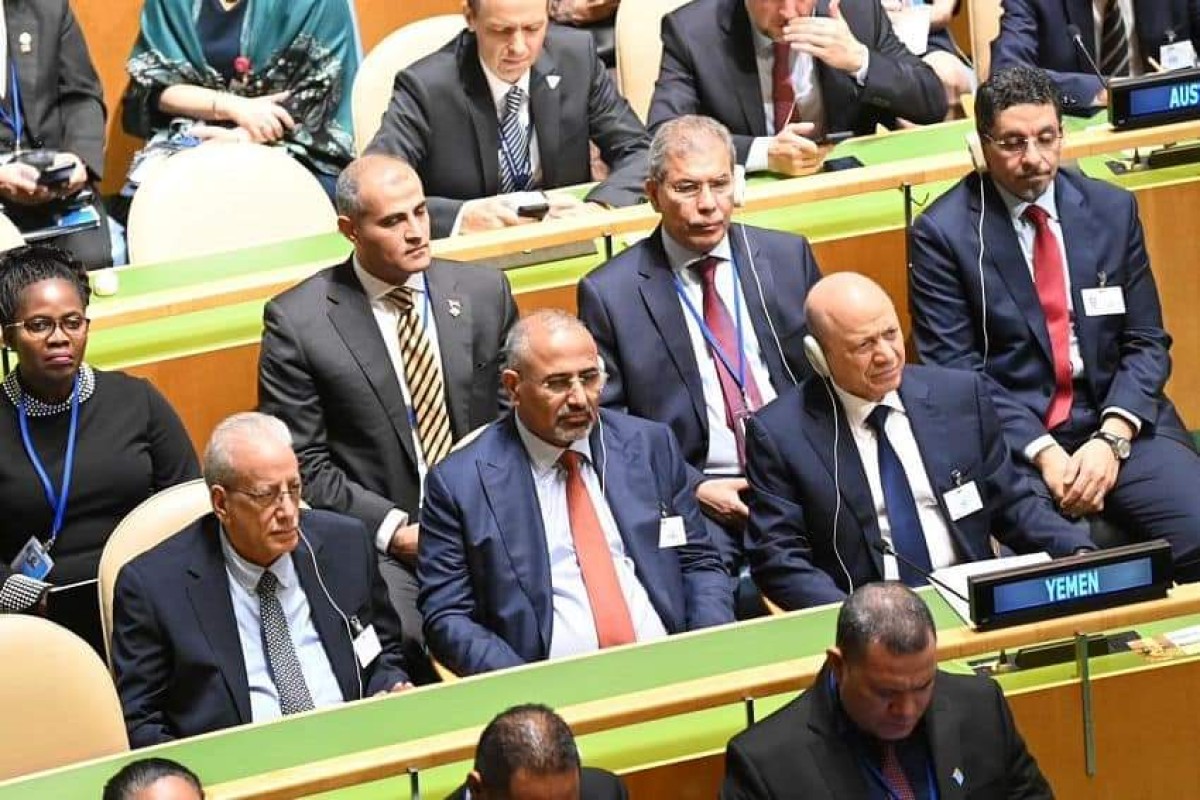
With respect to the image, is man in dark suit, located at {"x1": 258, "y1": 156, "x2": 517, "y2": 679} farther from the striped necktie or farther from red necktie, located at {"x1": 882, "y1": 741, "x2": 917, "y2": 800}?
red necktie, located at {"x1": 882, "y1": 741, "x2": 917, "y2": 800}

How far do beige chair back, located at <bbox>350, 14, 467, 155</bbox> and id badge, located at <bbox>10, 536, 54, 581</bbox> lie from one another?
1629mm

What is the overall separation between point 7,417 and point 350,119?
5.81 feet

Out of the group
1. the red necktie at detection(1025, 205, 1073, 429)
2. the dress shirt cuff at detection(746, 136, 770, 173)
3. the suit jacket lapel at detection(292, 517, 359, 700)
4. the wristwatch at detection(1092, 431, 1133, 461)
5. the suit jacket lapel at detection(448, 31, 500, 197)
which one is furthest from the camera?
the suit jacket lapel at detection(448, 31, 500, 197)

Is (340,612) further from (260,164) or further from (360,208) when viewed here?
(260,164)

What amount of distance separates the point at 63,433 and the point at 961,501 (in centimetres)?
164

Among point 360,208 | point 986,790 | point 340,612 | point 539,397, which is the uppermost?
point 360,208

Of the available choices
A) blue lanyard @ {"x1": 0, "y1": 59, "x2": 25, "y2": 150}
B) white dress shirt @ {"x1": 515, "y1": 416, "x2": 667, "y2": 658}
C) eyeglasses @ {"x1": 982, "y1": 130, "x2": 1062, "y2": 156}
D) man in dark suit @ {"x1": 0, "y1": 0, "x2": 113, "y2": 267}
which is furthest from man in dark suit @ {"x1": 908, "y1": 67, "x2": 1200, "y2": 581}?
blue lanyard @ {"x1": 0, "y1": 59, "x2": 25, "y2": 150}

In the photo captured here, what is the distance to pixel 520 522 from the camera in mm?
4125

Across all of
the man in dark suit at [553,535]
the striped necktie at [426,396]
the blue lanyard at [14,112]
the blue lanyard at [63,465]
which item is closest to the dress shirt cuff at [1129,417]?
the man in dark suit at [553,535]

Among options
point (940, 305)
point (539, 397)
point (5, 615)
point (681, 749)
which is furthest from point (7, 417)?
point (940, 305)

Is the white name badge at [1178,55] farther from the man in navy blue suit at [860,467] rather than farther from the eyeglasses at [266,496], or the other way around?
the eyeglasses at [266,496]

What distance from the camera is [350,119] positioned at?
19.3 ft

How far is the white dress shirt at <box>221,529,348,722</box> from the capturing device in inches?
157

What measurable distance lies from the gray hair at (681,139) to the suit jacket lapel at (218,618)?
1231 mm
